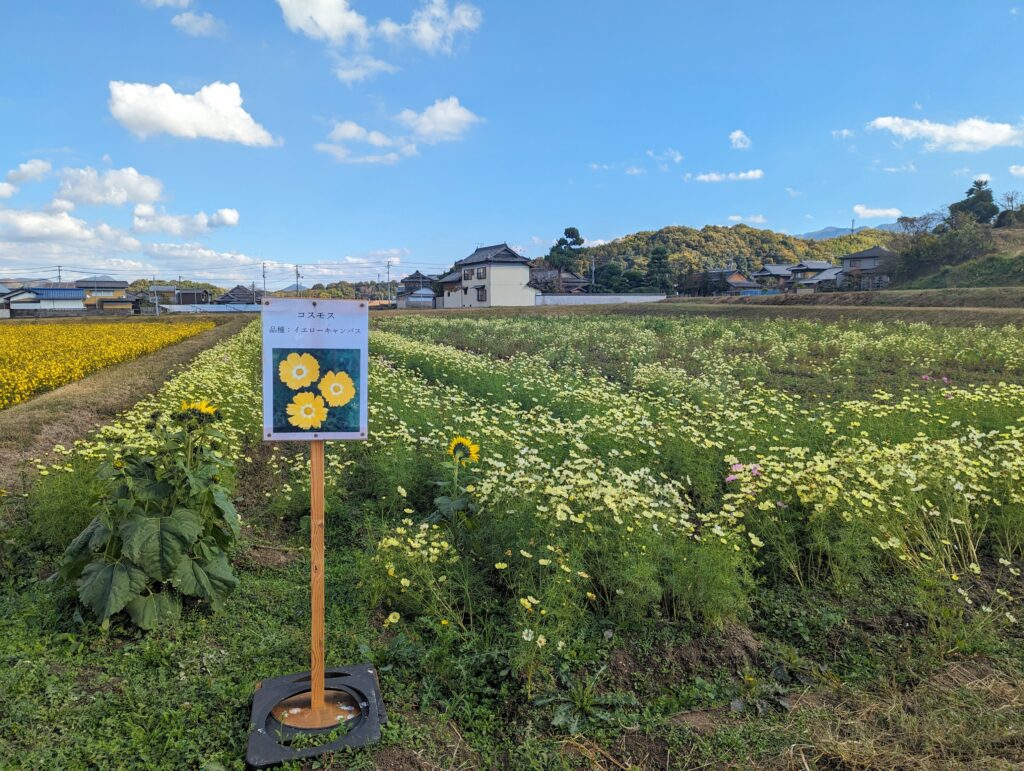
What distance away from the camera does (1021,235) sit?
42312 millimetres

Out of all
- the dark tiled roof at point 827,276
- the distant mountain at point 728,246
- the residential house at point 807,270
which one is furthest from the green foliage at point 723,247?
the dark tiled roof at point 827,276

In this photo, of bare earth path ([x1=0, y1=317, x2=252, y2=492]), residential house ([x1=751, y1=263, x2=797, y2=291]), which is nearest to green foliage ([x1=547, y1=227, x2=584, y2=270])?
residential house ([x1=751, y1=263, x2=797, y2=291])

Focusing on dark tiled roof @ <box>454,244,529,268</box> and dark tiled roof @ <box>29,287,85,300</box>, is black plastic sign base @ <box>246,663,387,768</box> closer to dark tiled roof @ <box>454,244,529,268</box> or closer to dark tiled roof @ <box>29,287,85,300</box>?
dark tiled roof @ <box>454,244,529,268</box>

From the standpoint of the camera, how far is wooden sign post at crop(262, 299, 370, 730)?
8.32ft

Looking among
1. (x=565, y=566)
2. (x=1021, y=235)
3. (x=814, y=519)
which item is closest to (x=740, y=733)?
(x=565, y=566)

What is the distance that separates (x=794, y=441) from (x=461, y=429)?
3.39 metres

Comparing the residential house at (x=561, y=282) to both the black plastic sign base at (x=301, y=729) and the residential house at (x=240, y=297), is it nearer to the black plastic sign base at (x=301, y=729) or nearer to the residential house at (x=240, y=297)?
the residential house at (x=240, y=297)

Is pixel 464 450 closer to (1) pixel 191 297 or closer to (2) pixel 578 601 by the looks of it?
(2) pixel 578 601

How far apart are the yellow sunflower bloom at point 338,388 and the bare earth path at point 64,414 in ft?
13.6

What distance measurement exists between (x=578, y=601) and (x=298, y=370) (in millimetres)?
2059

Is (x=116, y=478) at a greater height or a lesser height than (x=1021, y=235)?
lesser

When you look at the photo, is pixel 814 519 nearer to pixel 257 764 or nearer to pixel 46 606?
pixel 257 764

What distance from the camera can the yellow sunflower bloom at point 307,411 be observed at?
8.43 feet

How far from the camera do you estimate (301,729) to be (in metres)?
2.53
